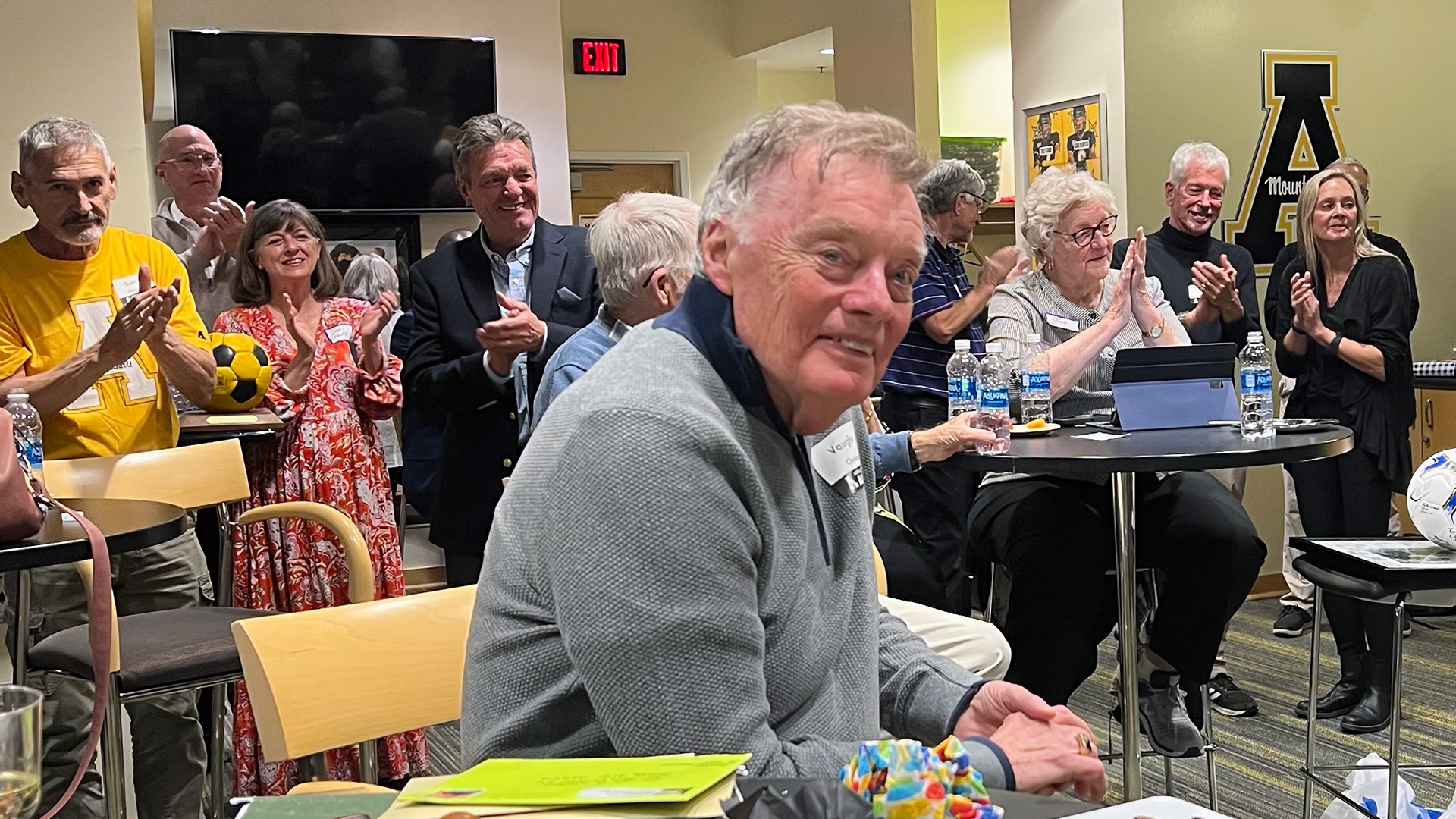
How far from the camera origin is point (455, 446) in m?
3.46

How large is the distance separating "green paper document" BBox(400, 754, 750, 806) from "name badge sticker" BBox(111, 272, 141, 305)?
9.57 ft

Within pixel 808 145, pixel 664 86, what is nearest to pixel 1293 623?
pixel 808 145

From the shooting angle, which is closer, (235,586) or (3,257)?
(3,257)

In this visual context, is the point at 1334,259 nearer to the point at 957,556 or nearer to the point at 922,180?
the point at 957,556

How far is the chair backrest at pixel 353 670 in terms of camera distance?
64.8 inches

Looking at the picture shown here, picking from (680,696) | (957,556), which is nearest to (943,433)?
(957,556)

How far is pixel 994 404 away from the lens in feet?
10.4

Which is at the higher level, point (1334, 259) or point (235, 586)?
point (1334, 259)

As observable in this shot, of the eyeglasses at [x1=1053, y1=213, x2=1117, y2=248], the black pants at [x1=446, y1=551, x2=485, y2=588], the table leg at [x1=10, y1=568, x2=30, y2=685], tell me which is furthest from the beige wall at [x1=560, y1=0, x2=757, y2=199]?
the table leg at [x1=10, y1=568, x2=30, y2=685]

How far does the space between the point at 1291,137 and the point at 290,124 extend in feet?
16.2

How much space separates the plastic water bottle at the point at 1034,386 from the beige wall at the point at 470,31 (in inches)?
162

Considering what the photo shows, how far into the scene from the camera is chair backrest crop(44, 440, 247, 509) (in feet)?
10.2

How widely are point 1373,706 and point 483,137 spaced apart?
119 inches

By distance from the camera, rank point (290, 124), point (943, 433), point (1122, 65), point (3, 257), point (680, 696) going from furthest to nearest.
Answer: point (290, 124), point (1122, 65), point (3, 257), point (943, 433), point (680, 696)
